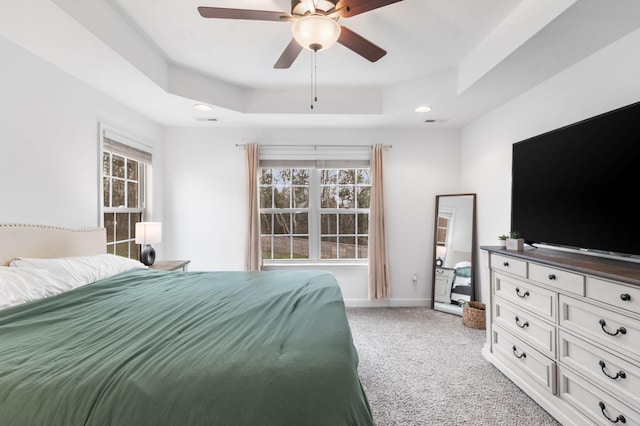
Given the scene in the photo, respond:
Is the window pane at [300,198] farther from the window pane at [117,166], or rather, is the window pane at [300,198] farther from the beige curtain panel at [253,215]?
the window pane at [117,166]

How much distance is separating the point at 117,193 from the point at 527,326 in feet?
13.5

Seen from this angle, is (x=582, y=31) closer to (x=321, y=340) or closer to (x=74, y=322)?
(x=321, y=340)

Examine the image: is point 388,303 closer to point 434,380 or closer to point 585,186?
point 434,380

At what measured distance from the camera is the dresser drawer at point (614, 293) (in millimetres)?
1442

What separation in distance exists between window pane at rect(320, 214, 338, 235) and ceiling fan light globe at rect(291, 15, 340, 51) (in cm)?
274

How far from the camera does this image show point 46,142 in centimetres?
237

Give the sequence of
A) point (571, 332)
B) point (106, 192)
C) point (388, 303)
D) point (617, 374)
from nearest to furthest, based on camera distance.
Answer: point (617, 374) < point (571, 332) < point (106, 192) < point (388, 303)

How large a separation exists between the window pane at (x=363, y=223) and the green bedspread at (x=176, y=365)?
2684 millimetres

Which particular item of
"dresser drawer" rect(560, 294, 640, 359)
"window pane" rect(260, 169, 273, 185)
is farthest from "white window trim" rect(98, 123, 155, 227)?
"dresser drawer" rect(560, 294, 640, 359)

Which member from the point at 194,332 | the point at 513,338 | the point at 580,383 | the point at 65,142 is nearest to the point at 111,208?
the point at 65,142

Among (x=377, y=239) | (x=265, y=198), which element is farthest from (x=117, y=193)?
(x=377, y=239)

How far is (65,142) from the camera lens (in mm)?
2551

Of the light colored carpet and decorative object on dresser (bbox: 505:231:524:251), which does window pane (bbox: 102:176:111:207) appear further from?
decorative object on dresser (bbox: 505:231:524:251)

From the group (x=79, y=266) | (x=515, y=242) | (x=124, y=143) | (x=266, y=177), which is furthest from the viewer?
(x=266, y=177)
